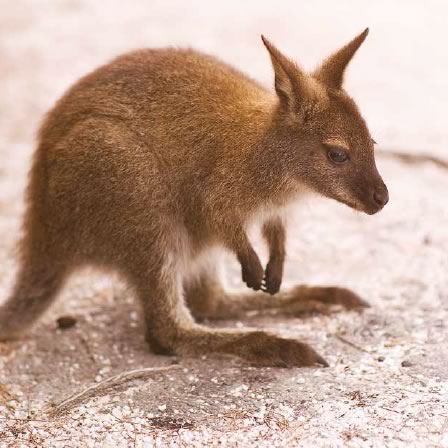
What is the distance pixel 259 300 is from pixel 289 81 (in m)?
1.56

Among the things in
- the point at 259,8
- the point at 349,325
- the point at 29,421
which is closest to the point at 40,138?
the point at 29,421

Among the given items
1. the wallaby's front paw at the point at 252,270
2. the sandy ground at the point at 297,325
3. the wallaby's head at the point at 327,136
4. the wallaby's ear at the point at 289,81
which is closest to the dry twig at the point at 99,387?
the sandy ground at the point at 297,325

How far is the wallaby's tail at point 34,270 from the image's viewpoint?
4.41m

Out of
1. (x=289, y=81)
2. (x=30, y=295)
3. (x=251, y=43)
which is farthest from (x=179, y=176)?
(x=251, y=43)

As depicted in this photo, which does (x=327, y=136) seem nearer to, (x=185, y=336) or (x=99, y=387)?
(x=185, y=336)

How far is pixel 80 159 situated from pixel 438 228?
9.29 ft

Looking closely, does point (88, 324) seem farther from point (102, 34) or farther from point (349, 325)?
point (102, 34)

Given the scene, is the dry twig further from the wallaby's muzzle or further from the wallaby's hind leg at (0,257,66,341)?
the wallaby's muzzle

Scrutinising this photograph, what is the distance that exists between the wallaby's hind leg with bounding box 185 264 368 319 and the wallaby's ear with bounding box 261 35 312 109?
131 cm

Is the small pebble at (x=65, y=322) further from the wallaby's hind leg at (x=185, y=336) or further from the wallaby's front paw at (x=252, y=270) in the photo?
the wallaby's front paw at (x=252, y=270)

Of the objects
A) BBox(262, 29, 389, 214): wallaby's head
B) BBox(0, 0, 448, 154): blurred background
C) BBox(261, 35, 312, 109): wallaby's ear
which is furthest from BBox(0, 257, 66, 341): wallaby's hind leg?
BBox(0, 0, 448, 154): blurred background

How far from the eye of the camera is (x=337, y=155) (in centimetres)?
395

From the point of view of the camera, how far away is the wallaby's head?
3922 mm

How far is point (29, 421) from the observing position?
12.4 feet
